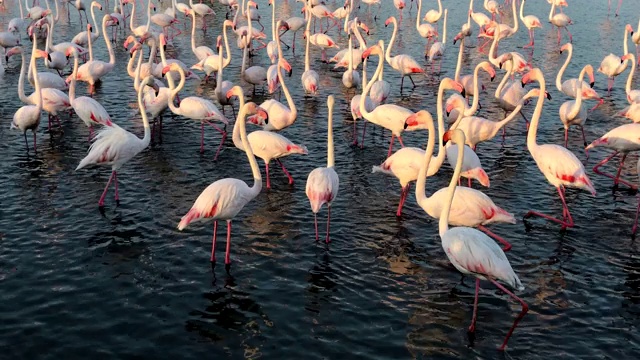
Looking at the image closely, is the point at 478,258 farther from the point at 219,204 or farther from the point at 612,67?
the point at 612,67

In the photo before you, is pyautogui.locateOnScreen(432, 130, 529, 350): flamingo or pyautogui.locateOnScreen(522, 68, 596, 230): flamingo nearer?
pyautogui.locateOnScreen(432, 130, 529, 350): flamingo

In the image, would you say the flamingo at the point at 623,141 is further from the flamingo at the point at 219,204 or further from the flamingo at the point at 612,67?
the flamingo at the point at 612,67

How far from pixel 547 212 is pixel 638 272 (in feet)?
9.27

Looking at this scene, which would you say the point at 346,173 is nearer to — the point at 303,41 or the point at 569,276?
the point at 569,276

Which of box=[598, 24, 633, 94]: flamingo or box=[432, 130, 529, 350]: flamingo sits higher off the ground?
box=[598, 24, 633, 94]: flamingo

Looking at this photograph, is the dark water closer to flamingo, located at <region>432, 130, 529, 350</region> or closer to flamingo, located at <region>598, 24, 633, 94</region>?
flamingo, located at <region>432, 130, 529, 350</region>

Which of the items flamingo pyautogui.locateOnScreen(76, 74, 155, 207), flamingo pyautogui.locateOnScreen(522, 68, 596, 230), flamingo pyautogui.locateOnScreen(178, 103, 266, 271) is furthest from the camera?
flamingo pyautogui.locateOnScreen(76, 74, 155, 207)

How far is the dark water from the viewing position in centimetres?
871

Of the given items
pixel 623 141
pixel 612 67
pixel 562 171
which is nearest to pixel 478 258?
pixel 562 171

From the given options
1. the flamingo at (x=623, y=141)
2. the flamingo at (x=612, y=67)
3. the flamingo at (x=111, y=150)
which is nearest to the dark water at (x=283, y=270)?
the flamingo at (x=623, y=141)

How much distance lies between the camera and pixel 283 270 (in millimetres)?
10633

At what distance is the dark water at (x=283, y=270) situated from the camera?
871cm

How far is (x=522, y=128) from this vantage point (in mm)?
19156

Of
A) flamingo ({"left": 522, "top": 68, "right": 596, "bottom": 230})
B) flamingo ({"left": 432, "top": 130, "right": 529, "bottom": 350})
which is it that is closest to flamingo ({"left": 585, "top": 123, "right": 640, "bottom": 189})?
flamingo ({"left": 522, "top": 68, "right": 596, "bottom": 230})
